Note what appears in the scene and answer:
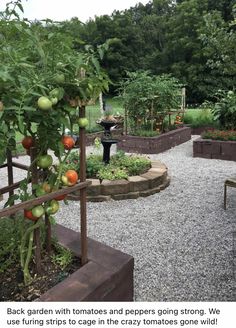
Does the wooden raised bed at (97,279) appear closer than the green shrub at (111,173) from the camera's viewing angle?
Yes

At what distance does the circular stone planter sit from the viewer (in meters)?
4.59

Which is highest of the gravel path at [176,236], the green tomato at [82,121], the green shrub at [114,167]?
the green tomato at [82,121]

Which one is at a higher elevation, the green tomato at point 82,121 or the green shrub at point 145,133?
the green tomato at point 82,121

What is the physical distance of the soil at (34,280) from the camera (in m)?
1.81

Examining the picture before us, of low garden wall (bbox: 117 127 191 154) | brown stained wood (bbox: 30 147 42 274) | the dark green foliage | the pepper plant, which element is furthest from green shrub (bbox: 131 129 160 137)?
the dark green foliage

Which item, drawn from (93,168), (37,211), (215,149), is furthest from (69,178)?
(215,149)

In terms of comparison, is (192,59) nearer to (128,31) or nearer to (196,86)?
(196,86)

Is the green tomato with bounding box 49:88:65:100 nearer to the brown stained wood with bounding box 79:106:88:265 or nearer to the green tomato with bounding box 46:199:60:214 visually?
the brown stained wood with bounding box 79:106:88:265

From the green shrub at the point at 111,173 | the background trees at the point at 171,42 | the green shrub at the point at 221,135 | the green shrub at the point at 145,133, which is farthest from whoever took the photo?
the background trees at the point at 171,42

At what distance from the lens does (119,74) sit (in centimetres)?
3089

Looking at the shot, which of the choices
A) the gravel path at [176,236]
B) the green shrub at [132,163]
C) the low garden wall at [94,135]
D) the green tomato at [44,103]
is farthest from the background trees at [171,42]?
the green tomato at [44,103]

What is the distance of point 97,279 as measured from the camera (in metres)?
1.83

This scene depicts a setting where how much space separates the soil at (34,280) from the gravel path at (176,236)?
0.68m
